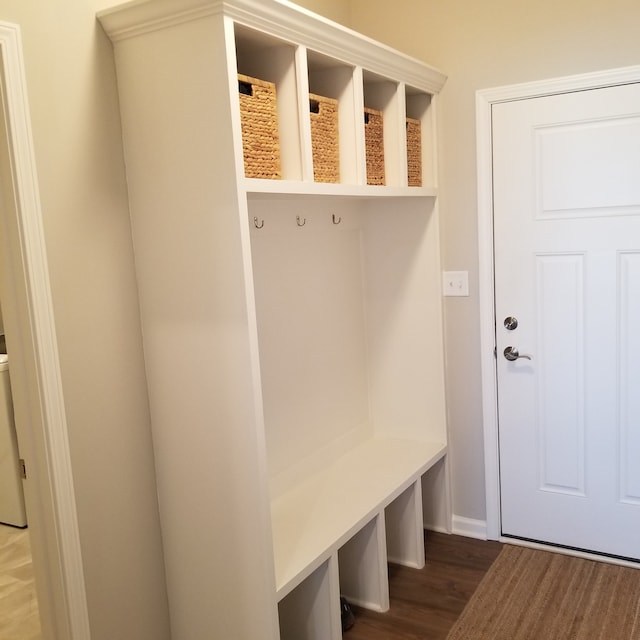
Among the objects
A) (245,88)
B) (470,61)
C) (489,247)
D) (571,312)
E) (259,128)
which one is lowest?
(571,312)

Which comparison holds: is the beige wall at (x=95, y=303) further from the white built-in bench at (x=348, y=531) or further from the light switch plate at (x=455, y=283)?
the light switch plate at (x=455, y=283)

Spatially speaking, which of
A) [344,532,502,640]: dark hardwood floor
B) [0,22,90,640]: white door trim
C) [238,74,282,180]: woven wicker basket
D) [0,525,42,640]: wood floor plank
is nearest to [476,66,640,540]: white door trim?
[344,532,502,640]: dark hardwood floor

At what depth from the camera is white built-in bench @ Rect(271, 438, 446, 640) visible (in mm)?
2309

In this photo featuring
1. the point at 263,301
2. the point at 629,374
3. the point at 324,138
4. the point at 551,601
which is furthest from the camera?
the point at 629,374

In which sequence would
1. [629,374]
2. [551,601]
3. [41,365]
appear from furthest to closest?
1. [629,374]
2. [551,601]
3. [41,365]

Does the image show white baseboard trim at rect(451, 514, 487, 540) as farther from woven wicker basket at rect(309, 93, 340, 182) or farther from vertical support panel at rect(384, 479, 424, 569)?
woven wicker basket at rect(309, 93, 340, 182)

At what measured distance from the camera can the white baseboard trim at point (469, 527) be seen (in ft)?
10.6

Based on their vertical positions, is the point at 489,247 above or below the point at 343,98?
below

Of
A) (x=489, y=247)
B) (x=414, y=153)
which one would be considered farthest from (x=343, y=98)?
(x=489, y=247)

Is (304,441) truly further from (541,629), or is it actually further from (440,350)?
(541,629)

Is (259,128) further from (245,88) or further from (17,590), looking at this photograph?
(17,590)

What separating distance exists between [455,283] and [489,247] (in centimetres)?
23

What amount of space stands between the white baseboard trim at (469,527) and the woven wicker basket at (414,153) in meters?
1.61

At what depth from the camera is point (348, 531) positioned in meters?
2.39
